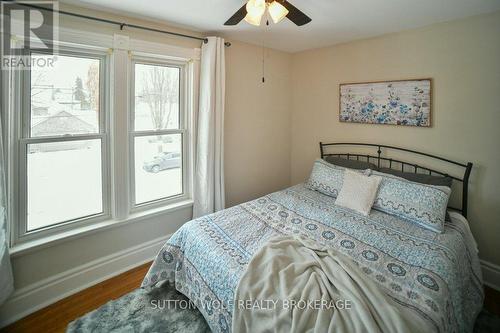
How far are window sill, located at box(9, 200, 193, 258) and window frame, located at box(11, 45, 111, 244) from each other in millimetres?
58

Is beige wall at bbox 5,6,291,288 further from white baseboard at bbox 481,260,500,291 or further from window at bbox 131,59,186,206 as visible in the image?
white baseboard at bbox 481,260,500,291

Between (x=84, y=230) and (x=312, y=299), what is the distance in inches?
78.8

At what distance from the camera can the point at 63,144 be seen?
7.09 feet

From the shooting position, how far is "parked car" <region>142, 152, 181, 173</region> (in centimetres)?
271

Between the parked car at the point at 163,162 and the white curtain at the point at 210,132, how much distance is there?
252 mm

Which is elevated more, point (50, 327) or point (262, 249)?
point (262, 249)

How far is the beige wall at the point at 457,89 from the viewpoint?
2.17 metres

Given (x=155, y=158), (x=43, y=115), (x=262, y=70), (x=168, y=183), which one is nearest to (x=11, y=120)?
(x=43, y=115)

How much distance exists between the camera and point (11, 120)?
72.9 inches

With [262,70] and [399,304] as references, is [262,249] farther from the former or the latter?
[262,70]

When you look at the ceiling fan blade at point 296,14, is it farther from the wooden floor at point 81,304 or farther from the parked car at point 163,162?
the wooden floor at point 81,304

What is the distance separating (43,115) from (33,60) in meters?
0.41

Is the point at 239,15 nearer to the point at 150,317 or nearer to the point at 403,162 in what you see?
the point at 403,162

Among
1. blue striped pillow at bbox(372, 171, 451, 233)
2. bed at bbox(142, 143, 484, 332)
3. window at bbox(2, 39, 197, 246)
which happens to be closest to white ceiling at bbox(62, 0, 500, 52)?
window at bbox(2, 39, 197, 246)
